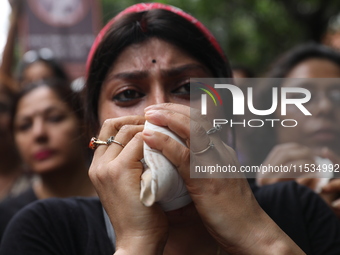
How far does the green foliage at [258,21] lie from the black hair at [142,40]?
14.6 ft

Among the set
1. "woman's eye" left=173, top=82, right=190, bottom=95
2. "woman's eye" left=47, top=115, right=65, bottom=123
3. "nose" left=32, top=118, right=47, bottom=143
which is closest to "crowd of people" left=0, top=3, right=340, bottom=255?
"woman's eye" left=173, top=82, right=190, bottom=95

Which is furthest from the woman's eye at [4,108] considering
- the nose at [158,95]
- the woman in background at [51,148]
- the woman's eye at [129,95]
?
the nose at [158,95]

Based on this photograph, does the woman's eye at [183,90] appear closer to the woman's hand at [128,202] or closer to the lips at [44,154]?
the woman's hand at [128,202]

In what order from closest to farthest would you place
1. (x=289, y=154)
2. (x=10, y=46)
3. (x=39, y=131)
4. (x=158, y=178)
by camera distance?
(x=158, y=178)
(x=289, y=154)
(x=39, y=131)
(x=10, y=46)

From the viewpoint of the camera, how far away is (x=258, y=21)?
884 centimetres

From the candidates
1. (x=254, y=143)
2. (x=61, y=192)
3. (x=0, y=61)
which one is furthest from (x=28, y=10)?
(x=254, y=143)

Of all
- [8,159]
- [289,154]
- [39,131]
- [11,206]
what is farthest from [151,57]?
[8,159]

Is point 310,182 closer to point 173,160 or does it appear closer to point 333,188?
point 333,188

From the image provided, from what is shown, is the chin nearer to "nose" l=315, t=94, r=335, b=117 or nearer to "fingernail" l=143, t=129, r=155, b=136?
"fingernail" l=143, t=129, r=155, b=136

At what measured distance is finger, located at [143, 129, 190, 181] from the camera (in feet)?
3.99

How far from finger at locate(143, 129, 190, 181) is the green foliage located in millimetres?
5114

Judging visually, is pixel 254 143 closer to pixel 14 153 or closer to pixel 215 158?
pixel 215 158

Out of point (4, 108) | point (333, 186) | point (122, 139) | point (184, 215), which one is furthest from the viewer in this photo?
point (4, 108)

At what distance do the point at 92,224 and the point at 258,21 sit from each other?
25.8 feet
